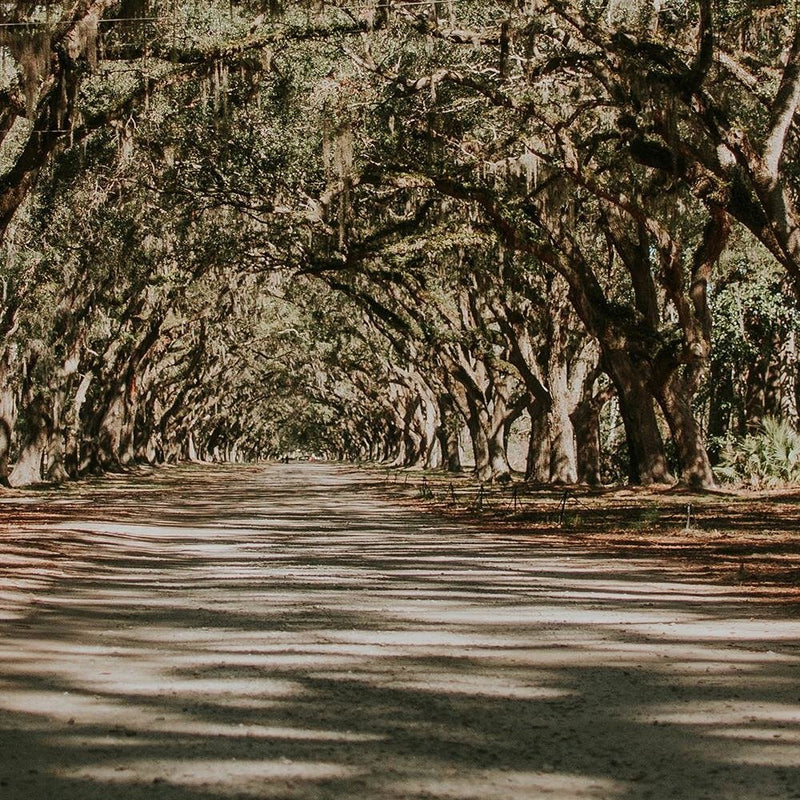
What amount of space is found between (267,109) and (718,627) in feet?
52.8

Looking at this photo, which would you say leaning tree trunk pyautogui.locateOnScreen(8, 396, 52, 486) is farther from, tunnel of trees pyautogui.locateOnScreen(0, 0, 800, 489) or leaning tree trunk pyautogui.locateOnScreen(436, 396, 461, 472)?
leaning tree trunk pyautogui.locateOnScreen(436, 396, 461, 472)

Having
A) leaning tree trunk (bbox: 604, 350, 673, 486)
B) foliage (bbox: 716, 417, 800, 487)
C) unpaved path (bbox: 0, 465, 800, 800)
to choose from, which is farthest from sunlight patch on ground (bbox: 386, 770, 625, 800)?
foliage (bbox: 716, 417, 800, 487)

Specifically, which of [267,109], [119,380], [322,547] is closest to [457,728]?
[322,547]

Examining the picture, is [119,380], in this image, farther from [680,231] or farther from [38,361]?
[680,231]

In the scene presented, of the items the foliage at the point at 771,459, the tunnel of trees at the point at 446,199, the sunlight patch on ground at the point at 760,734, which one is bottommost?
the sunlight patch on ground at the point at 760,734

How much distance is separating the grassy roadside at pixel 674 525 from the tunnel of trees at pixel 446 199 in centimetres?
197

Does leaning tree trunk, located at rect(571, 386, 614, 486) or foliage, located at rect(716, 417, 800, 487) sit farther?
leaning tree trunk, located at rect(571, 386, 614, 486)

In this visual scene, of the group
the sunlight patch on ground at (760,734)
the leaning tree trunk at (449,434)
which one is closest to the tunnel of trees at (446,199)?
the leaning tree trunk at (449,434)

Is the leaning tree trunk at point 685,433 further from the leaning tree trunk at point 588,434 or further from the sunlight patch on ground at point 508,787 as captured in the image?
the sunlight patch on ground at point 508,787

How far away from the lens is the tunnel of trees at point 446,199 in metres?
14.9

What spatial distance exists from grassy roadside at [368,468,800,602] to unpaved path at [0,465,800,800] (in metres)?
0.73

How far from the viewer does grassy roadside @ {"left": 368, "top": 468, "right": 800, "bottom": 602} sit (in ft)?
36.4

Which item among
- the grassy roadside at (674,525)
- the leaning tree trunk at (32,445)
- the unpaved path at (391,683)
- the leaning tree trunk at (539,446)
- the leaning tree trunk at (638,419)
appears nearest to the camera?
the unpaved path at (391,683)

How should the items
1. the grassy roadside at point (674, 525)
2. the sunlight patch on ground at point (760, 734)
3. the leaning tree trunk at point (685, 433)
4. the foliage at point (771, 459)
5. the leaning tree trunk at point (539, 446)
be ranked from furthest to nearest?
the leaning tree trunk at point (539, 446)
the foliage at point (771, 459)
the leaning tree trunk at point (685, 433)
the grassy roadside at point (674, 525)
the sunlight patch on ground at point (760, 734)
